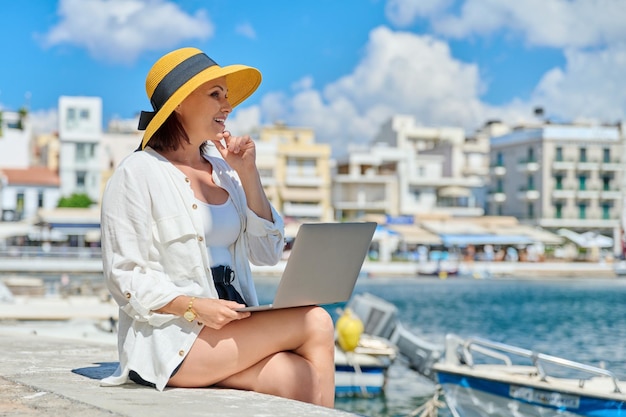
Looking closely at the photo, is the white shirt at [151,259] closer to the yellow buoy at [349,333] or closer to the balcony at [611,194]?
the yellow buoy at [349,333]

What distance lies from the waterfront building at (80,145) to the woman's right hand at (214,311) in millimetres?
67390

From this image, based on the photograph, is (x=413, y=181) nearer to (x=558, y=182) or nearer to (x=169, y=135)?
(x=558, y=182)

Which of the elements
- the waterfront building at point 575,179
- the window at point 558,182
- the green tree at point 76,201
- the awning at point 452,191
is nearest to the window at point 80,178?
the green tree at point 76,201

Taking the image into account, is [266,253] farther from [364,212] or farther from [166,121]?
[364,212]

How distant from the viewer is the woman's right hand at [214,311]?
11.8ft

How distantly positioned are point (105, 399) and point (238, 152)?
46.3 inches

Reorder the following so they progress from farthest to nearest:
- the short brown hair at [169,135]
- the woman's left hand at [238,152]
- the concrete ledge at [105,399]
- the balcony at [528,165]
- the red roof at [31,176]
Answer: the balcony at [528,165] < the red roof at [31,176] < the woman's left hand at [238,152] < the short brown hair at [169,135] < the concrete ledge at [105,399]

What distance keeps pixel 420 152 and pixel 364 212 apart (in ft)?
53.4

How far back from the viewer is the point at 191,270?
3752 millimetres

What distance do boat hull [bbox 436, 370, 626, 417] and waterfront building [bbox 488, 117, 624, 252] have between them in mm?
66695

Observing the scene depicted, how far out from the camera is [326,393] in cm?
379

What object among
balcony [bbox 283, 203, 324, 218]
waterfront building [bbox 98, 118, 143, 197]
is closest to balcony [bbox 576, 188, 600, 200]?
balcony [bbox 283, 203, 324, 218]

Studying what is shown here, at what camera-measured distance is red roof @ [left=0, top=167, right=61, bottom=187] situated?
70438 millimetres

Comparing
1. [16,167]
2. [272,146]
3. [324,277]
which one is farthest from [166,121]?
[16,167]
